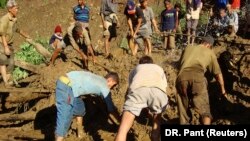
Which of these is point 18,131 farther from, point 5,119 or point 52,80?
point 52,80

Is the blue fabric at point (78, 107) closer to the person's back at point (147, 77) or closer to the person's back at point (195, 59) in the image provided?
the person's back at point (147, 77)

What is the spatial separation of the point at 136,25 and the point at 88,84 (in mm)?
4240

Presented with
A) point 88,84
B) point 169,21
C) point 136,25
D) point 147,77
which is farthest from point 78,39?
point 147,77

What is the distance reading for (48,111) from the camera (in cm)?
1045

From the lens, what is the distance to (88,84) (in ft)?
25.4

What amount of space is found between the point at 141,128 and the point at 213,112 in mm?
1585

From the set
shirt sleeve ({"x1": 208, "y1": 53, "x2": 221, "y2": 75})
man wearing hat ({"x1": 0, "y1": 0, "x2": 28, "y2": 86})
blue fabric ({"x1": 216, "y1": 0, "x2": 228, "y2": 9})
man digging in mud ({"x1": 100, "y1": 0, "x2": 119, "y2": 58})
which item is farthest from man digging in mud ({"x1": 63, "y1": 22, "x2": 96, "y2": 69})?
shirt sleeve ({"x1": 208, "y1": 53, "x2": 221, "y2": 75})

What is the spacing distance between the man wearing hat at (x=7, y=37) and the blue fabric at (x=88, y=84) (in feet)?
8.38

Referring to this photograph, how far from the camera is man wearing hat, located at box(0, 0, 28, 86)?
31.9 feet

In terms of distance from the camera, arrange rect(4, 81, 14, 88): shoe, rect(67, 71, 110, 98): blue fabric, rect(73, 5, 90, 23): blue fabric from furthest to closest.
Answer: rect(73, 5, 90, 23): blue fabric
rect(4, 81, 14, 88): shoe
rect(67, 71, 110, 98): blue fabric

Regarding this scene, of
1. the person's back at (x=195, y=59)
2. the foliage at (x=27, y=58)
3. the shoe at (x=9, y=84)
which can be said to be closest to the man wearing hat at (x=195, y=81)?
the person's back at (x=195, y=59)

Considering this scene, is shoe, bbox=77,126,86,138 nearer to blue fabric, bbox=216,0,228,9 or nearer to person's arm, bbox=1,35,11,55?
person's arm, bbox=1,35,11,55

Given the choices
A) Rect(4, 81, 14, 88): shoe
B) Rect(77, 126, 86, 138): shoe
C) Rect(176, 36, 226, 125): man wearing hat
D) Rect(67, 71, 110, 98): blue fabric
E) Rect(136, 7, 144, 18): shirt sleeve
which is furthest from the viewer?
Rect(136, 7, 144, 18): shirt sleeve

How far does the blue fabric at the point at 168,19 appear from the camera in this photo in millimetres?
12102
